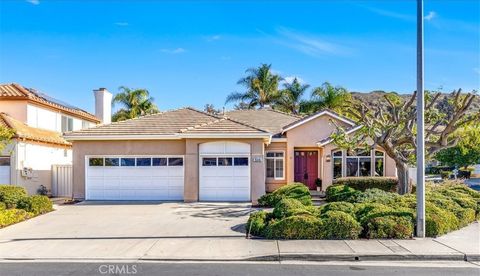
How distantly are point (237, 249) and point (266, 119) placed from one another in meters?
17.9

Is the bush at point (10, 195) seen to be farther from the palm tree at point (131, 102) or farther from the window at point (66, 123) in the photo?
the palm tree at point (131, 102)

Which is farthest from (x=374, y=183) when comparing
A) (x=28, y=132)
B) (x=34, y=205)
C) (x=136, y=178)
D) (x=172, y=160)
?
(x=28, y=132)

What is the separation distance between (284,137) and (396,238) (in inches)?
514

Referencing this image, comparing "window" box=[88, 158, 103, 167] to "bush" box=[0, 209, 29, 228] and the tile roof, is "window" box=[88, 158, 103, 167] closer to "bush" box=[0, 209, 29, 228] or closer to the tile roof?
the tile roof

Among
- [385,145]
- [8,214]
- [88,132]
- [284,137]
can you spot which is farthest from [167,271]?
[284,137]

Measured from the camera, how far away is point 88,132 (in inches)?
845

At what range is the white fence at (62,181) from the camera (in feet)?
77.0

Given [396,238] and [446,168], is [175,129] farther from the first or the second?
[446,168]

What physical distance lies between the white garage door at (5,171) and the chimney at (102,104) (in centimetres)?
923

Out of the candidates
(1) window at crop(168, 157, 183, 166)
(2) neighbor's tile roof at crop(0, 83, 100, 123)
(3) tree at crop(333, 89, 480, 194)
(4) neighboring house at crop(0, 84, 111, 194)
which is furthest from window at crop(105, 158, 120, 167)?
(3) tree at crop(333, 89, 480, 194)

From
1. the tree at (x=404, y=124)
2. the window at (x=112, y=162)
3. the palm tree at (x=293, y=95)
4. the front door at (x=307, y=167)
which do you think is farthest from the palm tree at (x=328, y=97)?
the window at (x=112, y=162)

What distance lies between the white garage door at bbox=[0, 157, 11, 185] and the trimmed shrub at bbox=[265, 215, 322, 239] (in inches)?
607

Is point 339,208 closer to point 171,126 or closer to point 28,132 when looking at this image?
point 171,126

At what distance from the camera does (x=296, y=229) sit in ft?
38.4
